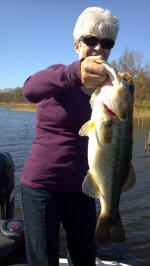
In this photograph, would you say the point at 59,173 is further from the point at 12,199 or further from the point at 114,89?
the point at 12,199

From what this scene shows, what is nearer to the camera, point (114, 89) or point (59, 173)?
point (114, 89)

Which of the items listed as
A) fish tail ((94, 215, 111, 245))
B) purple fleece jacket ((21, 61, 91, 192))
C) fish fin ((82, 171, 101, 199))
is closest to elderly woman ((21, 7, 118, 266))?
purple fleece jacket ((21, 61, 91, 192))

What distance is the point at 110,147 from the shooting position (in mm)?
2121

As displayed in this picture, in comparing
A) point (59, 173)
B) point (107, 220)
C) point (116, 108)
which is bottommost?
point (107, 220)

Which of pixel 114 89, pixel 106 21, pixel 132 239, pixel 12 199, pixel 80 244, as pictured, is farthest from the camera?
pixel 132 239

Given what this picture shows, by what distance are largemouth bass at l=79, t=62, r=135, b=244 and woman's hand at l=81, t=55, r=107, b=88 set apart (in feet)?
0.14

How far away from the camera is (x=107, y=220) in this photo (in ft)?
7.49

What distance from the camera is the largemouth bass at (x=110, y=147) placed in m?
1.92

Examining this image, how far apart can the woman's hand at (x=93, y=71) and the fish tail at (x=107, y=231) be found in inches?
47.6

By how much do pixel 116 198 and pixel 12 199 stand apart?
2349mm

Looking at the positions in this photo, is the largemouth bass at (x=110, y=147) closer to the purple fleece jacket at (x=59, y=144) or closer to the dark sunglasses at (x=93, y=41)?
the purple fleece jacket at (x=59, y=144)

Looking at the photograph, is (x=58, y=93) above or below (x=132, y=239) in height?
above

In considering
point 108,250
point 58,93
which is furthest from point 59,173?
point 108,250

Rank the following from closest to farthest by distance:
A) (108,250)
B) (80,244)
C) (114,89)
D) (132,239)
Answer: (114,89), (80,244), (108,250), (132,239)
